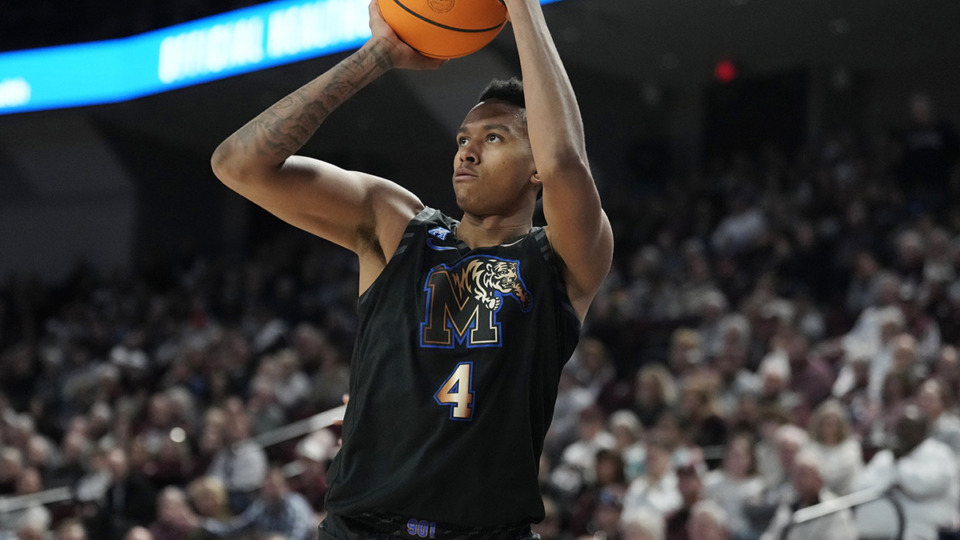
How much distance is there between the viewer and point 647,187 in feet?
44.3

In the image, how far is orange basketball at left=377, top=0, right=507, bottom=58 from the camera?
2326 millimetres

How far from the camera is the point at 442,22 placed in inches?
91.7

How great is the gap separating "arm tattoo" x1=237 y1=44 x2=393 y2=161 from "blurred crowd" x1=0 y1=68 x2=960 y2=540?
11.8 feet

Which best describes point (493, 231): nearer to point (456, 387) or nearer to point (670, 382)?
point (456, 387)

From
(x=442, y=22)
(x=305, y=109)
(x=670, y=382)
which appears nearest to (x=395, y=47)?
(x=442, y=22)

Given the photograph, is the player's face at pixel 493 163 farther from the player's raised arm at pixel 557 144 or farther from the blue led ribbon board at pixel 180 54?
the blue led ribbon board at pixel 180 54

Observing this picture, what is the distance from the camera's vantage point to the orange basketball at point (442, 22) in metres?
2.33

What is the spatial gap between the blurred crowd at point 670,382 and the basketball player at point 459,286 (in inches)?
132

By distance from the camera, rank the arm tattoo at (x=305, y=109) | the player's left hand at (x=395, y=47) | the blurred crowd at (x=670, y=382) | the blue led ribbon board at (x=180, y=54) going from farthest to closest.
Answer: the blue led ribbon board at (x=180, y=54) < the blurred crowd at (x=670, y=382) < the player's left hand at (x=395, y=47) < the arm tattoo at (x=305, y=109)

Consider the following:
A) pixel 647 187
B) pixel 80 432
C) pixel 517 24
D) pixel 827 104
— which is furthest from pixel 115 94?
pixel 517 24

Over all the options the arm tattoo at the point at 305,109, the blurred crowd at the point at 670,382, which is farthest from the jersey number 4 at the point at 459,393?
the blurred crowd at the point at 670,382

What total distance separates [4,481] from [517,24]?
8015 mm

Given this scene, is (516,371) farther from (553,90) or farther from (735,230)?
(735,230)

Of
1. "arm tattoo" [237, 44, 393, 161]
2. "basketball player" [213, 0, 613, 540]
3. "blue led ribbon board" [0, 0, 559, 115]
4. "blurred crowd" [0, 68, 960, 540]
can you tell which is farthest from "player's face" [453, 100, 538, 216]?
"blue led ribbon board" [0, 0, 559, 115]
